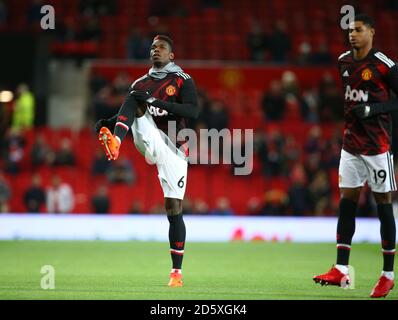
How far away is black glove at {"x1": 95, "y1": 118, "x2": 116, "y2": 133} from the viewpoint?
9.65 m

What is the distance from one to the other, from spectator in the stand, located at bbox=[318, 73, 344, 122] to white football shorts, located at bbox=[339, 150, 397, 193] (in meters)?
13.3

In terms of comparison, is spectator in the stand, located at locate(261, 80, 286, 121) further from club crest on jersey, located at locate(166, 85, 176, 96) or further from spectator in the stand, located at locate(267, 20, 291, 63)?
club crest on jersey, located at locate(166, 85, 176, 96)

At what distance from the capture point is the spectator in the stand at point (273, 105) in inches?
893

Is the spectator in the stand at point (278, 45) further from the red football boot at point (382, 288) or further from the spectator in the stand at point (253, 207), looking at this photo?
the red football boot at point (382, 288)

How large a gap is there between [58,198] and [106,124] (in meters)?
10.5

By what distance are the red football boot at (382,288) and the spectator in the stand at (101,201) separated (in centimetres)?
1179

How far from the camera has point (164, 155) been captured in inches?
380

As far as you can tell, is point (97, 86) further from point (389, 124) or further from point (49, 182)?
point (389, 124)

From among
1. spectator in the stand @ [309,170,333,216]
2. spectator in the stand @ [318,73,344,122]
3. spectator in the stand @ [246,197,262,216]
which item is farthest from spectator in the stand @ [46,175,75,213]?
spectator in the stand @ [318,73,344,122]

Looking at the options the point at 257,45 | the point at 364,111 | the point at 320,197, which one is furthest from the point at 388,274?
the point at 257,45

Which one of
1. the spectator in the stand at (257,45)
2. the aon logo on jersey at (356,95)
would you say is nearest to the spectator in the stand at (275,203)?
the spectator in the stand at (257,45)

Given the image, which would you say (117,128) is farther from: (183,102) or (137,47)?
(137,47)

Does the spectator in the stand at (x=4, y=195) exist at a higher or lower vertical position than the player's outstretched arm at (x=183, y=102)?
lower
